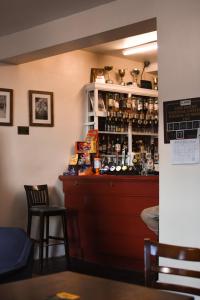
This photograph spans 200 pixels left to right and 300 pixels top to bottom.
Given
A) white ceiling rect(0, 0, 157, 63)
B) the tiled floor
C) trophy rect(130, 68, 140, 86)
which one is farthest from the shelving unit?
the tiled floor

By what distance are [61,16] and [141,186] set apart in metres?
1.98

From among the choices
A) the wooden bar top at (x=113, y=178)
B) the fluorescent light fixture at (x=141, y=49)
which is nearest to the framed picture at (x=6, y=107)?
the wooden bar top at (x=113, y=178)

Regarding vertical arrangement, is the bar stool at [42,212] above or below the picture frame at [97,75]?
below

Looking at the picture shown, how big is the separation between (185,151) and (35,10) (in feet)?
6.60

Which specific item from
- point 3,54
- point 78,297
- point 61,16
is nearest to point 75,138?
point 3,54

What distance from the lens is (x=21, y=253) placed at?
3088 millimetres

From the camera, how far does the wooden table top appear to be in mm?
1746

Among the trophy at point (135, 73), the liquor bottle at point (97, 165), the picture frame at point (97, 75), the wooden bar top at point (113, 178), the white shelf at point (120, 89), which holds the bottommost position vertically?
the wooden bar top at point (113, 178)

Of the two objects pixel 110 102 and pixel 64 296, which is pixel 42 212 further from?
pixel 64 296

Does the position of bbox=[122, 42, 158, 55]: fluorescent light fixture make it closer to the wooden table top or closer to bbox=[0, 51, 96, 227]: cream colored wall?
bbox=[0, 51, 96, 227]: cream colored wall

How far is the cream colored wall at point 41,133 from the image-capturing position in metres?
5.89

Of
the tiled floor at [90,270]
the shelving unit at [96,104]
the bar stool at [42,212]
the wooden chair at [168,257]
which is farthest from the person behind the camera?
the shelving unit at [96,104]

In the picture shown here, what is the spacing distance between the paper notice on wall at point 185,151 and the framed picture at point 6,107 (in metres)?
2.74

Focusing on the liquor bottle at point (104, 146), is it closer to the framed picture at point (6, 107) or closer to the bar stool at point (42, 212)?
the bar stool at point (42, 212)
